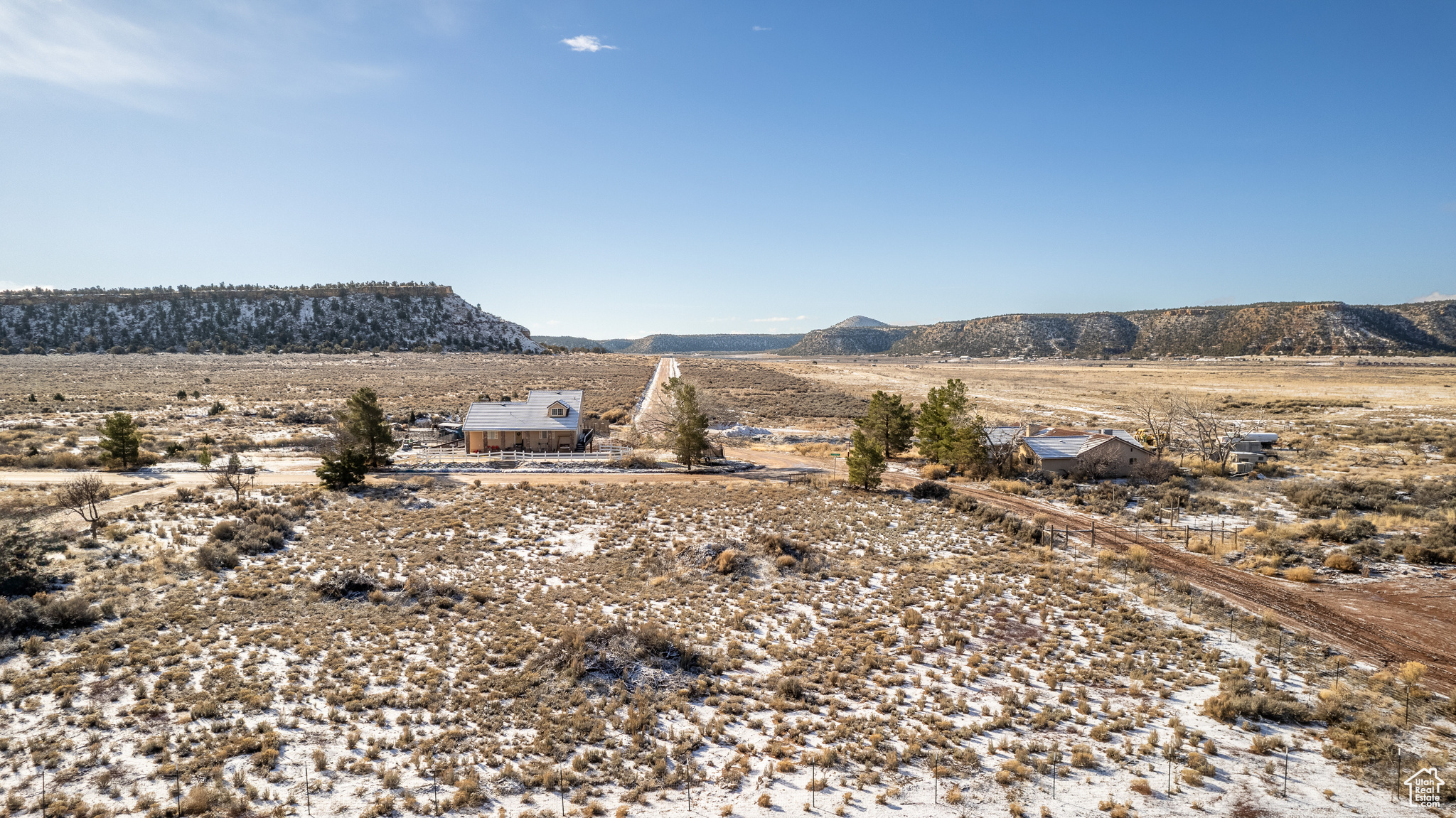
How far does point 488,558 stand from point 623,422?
3748 centimetres

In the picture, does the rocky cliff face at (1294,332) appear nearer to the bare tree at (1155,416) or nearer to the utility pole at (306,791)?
the bare tree at (1155,416)

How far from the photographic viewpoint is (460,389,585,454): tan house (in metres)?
44.2

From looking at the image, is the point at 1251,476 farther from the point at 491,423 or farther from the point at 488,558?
the point at 491,423

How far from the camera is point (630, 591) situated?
21.2 metres

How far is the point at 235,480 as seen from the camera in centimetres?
3195

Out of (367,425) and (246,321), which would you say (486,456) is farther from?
(246,321)

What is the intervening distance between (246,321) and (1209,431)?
164m

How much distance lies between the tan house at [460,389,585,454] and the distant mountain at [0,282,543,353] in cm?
9729

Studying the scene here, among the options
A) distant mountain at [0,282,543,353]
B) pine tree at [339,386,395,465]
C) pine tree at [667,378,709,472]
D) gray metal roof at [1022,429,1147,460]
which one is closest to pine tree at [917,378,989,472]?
gray metal roof at [1022,429,1147,460]

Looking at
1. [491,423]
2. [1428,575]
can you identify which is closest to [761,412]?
[491,423]

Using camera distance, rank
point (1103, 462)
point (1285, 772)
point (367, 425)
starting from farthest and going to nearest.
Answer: point (1103, 462)
point (367, 425)
point (1285, 772)

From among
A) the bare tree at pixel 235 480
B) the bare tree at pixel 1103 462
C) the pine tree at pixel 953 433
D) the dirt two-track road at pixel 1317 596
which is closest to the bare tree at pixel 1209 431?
the bare tree at pixel 1103 462

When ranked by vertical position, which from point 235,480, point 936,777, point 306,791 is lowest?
point 936,777

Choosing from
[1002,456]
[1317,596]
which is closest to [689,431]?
[1002,456]
